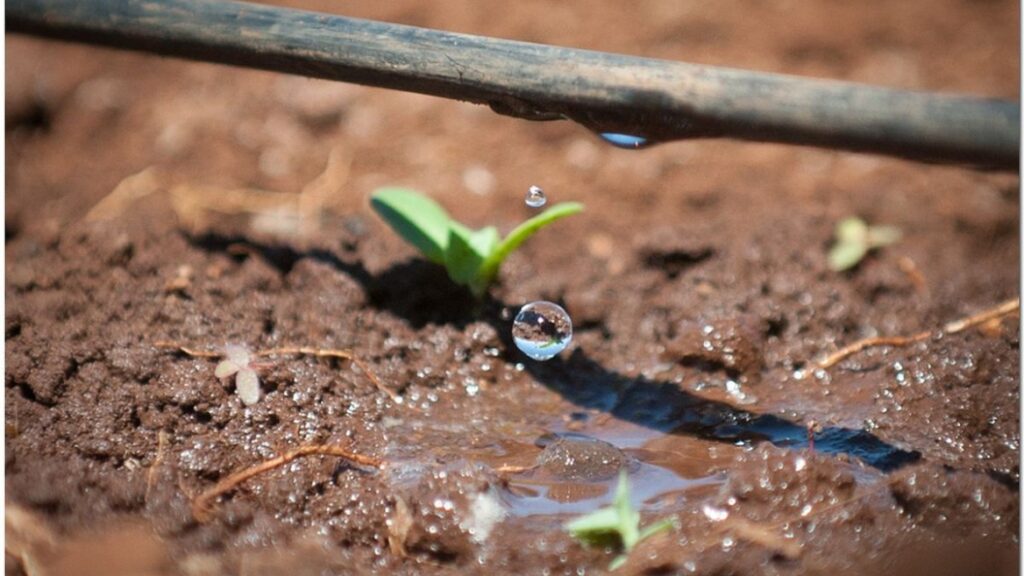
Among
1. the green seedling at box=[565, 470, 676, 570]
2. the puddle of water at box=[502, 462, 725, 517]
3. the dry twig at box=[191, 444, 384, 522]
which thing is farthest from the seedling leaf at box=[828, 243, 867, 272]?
the dry twig at box=[191, 444, 384, 522]

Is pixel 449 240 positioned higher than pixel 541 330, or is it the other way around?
Answer: pixel 449 240

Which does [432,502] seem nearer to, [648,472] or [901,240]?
[648,472]

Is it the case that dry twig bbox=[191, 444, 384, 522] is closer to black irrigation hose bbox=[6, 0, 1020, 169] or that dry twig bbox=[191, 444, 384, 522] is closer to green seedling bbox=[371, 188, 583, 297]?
green seedling bbox=[371, 188, 583, 297]

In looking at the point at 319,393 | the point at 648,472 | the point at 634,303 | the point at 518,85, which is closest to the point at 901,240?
the point at 634,303

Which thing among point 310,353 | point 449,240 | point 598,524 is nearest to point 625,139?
point 449,240

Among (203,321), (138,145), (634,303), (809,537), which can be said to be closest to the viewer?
(809,537)

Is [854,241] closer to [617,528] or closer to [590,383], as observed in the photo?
[590,383]
